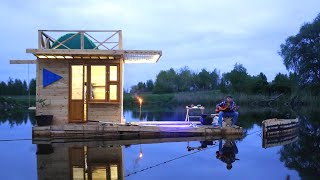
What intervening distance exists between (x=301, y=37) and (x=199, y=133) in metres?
34.9

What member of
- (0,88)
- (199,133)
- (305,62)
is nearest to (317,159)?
(199,133)

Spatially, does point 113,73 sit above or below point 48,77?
above

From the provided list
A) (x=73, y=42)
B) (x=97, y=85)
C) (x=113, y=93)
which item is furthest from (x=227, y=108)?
(x=73, y=42)

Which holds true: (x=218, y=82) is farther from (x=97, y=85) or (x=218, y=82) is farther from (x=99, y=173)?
(x=99, y=173)

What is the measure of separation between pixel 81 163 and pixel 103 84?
6.97 m

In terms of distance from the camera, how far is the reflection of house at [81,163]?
8.91m

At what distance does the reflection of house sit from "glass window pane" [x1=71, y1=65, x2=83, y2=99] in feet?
12.5

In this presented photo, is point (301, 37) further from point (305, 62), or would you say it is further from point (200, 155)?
point (200, 155)

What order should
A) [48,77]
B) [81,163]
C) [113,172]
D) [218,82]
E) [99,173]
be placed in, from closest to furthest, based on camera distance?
1. [99,173]
2. [113,172]
3. [81,163]
4. [48,77]
5. [218,82]

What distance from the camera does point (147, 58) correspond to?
1823 centimetres

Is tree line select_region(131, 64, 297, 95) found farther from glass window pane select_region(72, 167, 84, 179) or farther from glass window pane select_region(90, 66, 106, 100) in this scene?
glass window pane select_region(72, 167, 84, 179)

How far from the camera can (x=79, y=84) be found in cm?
1700

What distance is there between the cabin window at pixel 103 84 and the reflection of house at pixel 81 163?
3.67 metres

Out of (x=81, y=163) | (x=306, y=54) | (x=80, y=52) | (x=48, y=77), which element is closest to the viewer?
(x=81, y=163)
